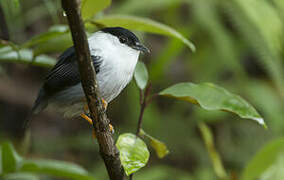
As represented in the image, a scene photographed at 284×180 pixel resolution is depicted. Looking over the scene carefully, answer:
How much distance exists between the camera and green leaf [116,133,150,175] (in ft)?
4.89

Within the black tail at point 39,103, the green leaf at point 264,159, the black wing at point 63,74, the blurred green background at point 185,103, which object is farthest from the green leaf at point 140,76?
the blurred green background at point 185,103

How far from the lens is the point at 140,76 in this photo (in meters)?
1.90

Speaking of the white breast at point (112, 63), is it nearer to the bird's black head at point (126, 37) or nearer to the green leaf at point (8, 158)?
the bird's black head at point (126, 37)

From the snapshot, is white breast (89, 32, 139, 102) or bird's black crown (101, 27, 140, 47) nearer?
white breast (89, 32, 139, 102)

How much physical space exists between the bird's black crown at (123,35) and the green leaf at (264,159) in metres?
0.89

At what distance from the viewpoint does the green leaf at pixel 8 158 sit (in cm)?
204

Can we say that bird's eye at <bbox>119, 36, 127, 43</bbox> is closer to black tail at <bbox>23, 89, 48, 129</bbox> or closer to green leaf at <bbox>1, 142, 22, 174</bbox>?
black tail at <bbox>23, 89, 48, 129</bbox>

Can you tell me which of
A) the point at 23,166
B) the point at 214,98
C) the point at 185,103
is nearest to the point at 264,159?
the point at 214,98

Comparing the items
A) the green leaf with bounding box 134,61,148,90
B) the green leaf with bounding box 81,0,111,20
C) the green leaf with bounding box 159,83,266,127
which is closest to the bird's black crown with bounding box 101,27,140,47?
the green leaf with bounding box 134,61,148,90

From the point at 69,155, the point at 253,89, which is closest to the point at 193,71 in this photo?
the point at 253,89

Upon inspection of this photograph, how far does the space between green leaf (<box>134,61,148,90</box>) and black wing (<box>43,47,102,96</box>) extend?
0.76ft

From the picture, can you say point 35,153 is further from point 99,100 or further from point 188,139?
point 99,100

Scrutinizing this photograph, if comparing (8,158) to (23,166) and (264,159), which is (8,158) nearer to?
(23,166)

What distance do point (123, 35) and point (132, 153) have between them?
874mm
